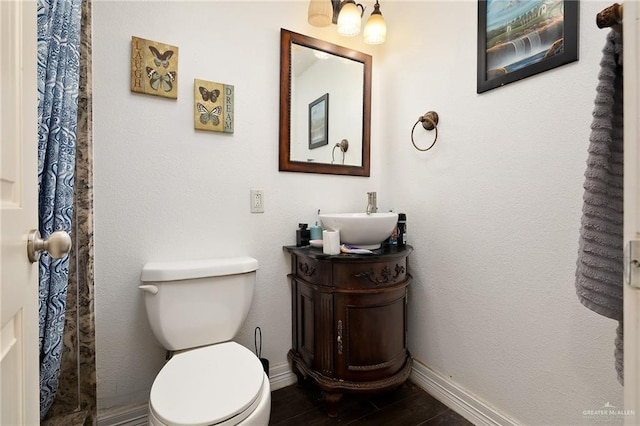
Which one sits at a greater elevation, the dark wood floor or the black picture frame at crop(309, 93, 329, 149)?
the black picture frame at crop(309, 93, 329, 149)

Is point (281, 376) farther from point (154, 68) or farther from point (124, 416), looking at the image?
point (154, 68)

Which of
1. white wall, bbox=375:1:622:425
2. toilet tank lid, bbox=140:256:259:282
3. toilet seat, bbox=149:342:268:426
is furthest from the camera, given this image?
toilet tank lid, bbox=140:256:259:282

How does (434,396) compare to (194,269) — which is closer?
(194,269)

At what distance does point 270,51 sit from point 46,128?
3.56 feet

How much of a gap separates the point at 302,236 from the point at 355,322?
0.53 m

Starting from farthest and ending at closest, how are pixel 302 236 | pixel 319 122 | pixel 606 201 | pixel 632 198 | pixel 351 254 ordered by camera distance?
pixel 319 122 < pixel 302 236 < pixel 351 254 < pixel 606 201 < pixel 632 198

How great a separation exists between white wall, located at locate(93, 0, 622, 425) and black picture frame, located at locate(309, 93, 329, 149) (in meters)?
0.20

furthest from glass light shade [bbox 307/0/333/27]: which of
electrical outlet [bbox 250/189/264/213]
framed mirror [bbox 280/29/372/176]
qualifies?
electrical outlet [bbox 250/189/264/213]

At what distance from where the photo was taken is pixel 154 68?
133cm

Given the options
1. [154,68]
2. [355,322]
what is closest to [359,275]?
[355,322]

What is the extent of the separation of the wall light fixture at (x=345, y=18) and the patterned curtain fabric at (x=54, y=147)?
1006mm

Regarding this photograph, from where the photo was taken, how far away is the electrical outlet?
157 cm

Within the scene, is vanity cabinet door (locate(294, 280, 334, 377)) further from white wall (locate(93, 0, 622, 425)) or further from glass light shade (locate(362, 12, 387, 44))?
glass light shade (locate(362, 12, 387, 44))

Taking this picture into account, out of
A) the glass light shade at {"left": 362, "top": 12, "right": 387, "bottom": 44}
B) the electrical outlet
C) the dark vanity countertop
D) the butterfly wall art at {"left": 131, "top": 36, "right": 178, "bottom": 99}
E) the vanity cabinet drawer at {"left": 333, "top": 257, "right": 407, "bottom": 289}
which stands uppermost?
the glass light shade at {"left": 362, "top": 12, "right": 387, "bottom": 44}
